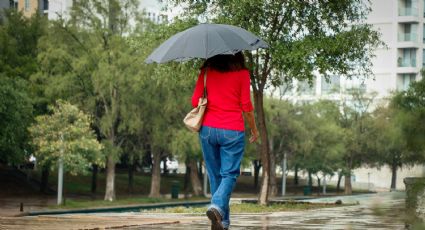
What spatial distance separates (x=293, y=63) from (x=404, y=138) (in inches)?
781

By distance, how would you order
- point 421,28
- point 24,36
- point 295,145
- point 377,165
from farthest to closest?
point 421,28
point 377,165
point 295,145
point 24,36

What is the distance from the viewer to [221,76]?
26.1 feet

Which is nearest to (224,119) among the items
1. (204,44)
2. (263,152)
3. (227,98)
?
(227,98)

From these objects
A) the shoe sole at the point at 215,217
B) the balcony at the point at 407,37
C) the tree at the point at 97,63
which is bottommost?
the shoe sole at the point at 215,217

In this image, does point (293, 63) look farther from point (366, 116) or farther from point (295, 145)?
point (366, 116)

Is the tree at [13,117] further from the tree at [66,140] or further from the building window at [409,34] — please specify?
the building window at [409,34]

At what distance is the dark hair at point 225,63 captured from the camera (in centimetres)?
800

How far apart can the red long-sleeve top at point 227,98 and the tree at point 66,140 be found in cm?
3769

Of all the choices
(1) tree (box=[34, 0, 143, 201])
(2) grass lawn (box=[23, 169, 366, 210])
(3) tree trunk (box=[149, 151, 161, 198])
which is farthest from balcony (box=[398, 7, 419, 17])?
(1) tree (box=[34, 0, 143, 201])

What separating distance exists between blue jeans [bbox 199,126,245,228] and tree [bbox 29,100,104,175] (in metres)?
37.7

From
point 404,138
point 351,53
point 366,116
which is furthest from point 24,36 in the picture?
point 404,138

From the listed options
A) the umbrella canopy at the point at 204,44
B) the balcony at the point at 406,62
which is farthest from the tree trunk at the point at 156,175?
the umbrella canopy at the point at 204,44

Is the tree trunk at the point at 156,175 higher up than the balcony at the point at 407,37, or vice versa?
the balcony at the point at 407,37

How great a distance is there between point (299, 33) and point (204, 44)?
15137 mm
